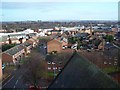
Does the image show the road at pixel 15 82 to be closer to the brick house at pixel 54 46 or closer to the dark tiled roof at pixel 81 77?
the dark tiled roof at pixel 81 77

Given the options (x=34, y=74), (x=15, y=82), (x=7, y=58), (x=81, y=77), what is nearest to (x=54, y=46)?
(x=7, y=58)

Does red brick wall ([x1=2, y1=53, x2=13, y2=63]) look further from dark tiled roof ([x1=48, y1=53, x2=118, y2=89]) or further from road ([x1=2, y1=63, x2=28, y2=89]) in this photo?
dark tiled roof ([x1=48, y1=53, x2=118, y2=89])

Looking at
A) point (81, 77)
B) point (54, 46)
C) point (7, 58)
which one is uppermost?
point (81, 77)

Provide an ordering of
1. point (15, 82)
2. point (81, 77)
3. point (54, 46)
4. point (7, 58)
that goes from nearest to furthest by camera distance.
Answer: point (81, 77)
point (15, 82)
point (7, 58)
point (54, 46)

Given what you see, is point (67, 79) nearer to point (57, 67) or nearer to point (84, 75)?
point (84, 75)

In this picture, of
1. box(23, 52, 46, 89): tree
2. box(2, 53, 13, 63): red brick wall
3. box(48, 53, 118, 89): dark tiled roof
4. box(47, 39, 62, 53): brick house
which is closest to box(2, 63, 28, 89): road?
box(23, 52, 46, 89): tree

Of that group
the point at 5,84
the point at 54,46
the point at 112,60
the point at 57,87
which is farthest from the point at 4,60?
the point at 57,87

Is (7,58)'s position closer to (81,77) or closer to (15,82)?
(15,82)

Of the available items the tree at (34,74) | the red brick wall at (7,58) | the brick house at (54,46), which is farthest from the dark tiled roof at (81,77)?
the brick house at (54,46)
